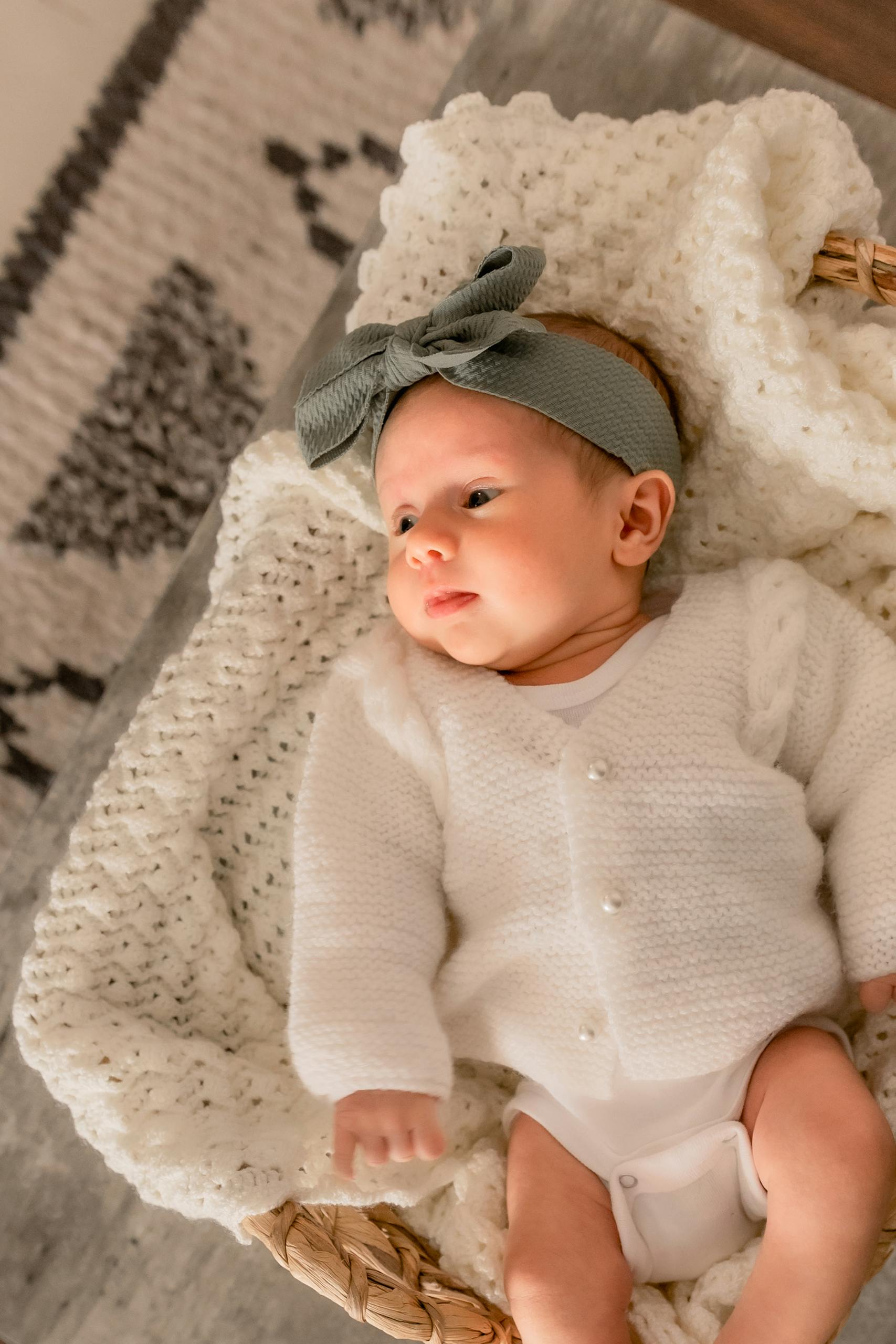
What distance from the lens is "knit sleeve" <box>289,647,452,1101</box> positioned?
1.00 m

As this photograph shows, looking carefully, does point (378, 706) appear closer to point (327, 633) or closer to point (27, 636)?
point (327, 633)

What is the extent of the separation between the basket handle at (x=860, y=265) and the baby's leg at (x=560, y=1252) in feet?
2.99

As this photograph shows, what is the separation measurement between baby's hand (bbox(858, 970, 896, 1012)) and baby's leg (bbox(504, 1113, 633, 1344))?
31 centimetres

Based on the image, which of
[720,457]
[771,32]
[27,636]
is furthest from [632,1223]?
[771,32]

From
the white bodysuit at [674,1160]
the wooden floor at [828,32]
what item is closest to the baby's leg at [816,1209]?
the white bodysuit at [674,1160]

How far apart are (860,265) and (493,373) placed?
401 mm

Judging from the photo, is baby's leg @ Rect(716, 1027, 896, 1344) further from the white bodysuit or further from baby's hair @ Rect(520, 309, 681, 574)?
baby's hair @ Rect(520, 309, 681, 574)

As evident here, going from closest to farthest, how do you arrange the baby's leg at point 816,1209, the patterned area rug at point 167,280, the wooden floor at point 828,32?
1. the baby's leg at point 816,1209
2. the wooden floor at point 828,32
3. the patterned area rug at point 167,280

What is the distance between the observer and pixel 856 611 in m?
1.17

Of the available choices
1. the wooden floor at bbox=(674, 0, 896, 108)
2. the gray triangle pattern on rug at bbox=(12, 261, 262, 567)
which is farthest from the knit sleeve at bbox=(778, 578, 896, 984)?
the gray triangle pattern on rug at bbox=(12, 261, 262, 567)

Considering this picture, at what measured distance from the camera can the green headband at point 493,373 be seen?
108cm

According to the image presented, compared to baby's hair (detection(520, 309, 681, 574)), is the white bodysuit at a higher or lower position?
lower

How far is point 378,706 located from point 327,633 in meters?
0.20

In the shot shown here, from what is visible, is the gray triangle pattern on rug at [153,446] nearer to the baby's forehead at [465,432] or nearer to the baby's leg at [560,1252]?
the baby's forehead at [465,432]
